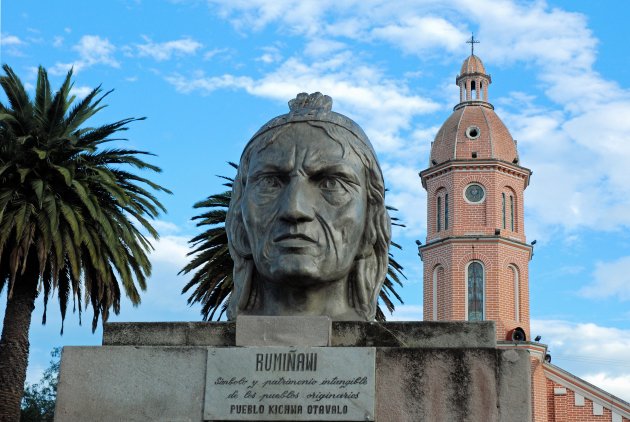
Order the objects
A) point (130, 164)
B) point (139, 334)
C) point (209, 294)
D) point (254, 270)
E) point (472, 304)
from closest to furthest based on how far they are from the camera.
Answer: point (139, 334), point (254, 270), point (130, 164), point (209, 294), point (472, 304)

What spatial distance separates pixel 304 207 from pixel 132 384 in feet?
5.39

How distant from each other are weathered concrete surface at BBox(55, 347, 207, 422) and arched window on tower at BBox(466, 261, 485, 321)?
56.0 metres

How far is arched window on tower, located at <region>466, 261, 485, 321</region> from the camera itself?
6156 centimetres

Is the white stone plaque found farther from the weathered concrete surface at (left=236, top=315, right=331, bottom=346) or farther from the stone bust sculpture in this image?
the stone bust sculpture

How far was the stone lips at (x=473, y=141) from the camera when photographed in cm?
6334

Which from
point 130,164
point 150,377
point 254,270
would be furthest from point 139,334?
point 130,164

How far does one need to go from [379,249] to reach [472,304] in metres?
55.4

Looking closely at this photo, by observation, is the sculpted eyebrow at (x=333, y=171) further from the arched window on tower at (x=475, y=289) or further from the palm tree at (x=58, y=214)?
the arched window on tower at (x=475, y=289)

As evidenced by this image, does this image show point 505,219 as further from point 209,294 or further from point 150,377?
point 150,377

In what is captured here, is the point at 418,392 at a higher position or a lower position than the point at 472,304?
lower

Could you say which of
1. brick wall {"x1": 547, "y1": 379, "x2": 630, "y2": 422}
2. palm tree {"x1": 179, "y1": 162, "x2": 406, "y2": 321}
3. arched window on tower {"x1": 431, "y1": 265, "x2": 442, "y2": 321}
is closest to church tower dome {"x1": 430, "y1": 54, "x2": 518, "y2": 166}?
arched window on tower {"x1": 431, "y1": 265, "x2": 442, "y2": 321}

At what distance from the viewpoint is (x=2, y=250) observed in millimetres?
23031

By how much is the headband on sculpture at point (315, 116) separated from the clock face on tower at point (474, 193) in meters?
55.9

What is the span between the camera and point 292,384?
616 cm
